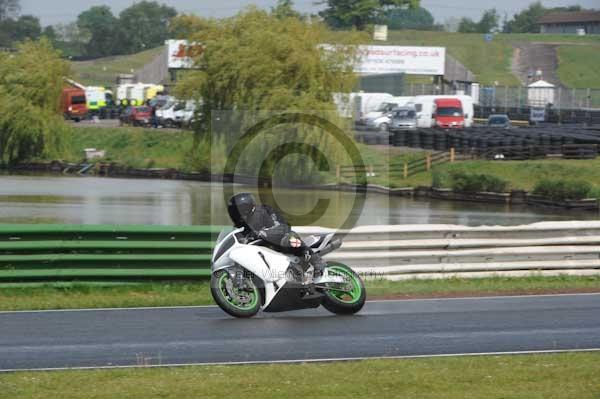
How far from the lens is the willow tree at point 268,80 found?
4412 cm

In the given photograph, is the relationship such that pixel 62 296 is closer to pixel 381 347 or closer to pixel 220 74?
pixel 381 347

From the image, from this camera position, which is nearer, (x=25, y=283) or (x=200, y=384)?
(x=200, y=384)

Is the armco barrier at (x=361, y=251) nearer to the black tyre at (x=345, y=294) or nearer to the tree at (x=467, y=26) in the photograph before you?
the black tyre at (x=345, y=294)

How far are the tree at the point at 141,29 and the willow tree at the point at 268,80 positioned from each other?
102036mm

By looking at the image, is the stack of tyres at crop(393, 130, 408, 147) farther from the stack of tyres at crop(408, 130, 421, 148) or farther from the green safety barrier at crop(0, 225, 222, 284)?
the green safety barrier at crop(0, 225, 222, 284)

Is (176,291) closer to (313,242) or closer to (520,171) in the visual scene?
(313,242)

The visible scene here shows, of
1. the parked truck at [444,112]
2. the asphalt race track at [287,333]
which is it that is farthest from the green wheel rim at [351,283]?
the parked truck at [444,112]

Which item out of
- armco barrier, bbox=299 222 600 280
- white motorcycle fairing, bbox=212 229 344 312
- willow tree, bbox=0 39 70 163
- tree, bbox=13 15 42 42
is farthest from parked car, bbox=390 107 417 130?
tree, bbox=13 15 42 42

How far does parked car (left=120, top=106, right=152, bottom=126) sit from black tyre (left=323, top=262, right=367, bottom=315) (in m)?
56.3

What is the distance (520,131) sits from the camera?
1905 inches

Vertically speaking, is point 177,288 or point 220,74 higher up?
point 220,74

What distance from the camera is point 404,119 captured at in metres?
55.5

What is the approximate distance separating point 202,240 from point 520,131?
121ft

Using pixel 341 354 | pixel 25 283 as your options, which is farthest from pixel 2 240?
pixel 341 354
